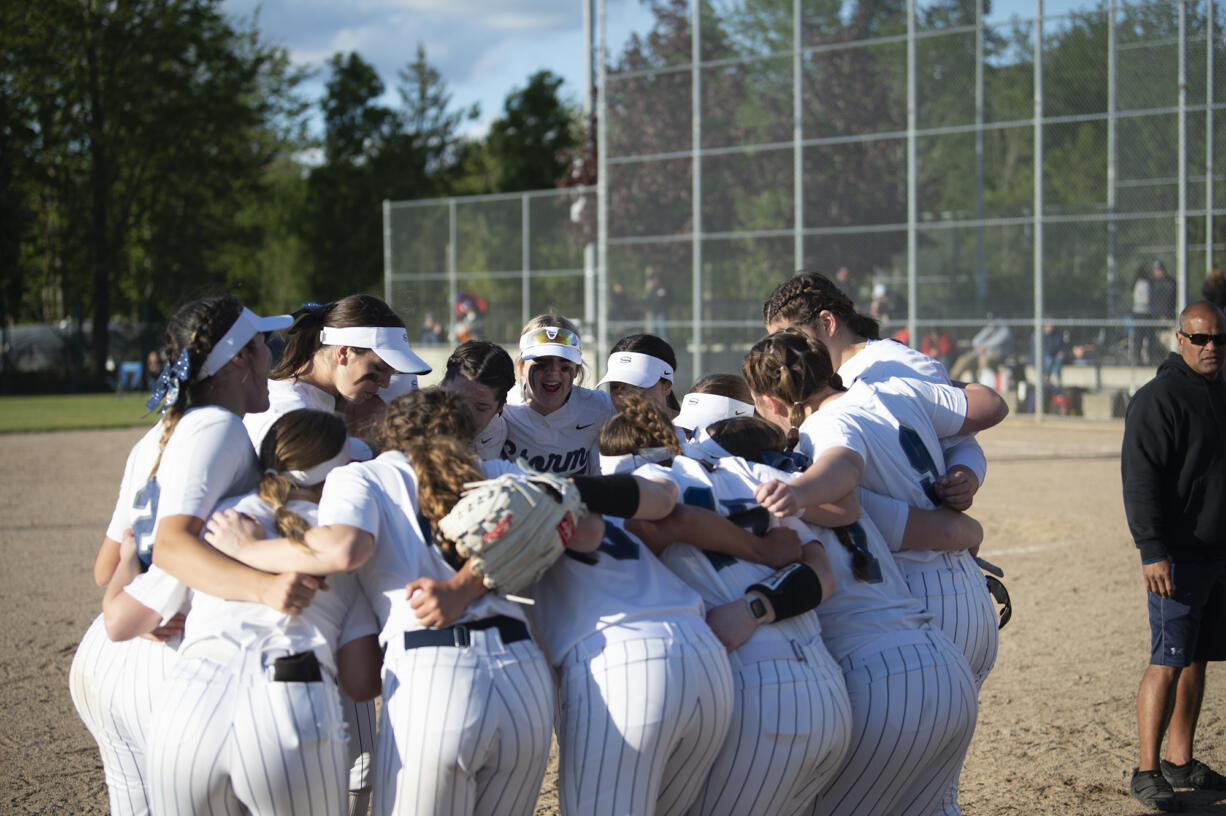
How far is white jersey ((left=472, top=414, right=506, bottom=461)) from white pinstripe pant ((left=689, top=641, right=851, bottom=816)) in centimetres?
183

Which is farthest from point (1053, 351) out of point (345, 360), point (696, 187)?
point (345, 360)

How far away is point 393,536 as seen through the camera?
270 cm

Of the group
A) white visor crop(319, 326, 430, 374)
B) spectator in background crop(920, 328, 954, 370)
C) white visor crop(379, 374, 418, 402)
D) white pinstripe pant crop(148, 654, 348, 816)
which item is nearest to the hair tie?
white pinstripe pant crop(148, 654, 348, 816)

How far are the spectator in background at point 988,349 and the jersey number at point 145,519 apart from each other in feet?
55.6

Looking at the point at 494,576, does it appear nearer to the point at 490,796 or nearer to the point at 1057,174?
the point at 490,796

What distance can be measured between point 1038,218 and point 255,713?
1751cm

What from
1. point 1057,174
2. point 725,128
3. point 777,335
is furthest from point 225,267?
point 777,335

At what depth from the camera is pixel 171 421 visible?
2969 millimetres

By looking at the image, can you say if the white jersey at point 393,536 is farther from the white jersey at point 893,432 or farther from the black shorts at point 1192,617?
the black shorts at point 1192,617

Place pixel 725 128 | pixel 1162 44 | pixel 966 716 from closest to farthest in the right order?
pixel 966 716, pixel 1162 44, pixel 725 128

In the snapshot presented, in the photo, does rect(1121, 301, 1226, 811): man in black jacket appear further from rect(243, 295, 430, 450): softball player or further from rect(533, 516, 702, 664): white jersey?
rect(243, 295, 430, 450): softball player

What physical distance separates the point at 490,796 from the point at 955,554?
1789 millimetres

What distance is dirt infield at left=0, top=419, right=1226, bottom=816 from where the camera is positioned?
457cm

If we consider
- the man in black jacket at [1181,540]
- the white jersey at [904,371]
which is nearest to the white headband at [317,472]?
the white jersey at [904,371]
